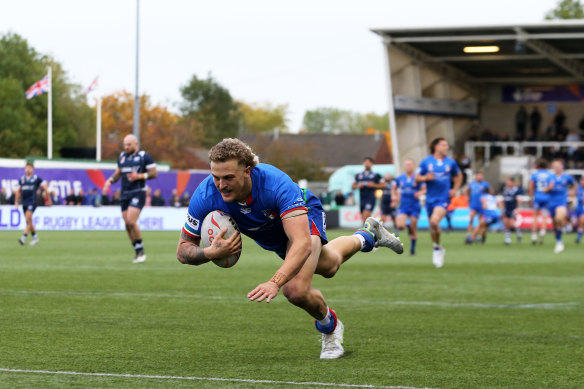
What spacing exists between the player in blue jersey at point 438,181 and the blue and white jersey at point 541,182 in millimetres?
7749

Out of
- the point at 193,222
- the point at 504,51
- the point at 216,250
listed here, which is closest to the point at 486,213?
the point at 504,51

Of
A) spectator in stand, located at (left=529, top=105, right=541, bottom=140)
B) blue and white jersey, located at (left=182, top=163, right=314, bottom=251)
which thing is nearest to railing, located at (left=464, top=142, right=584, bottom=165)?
spectator in stand, located at (left=529, top=105, right=541, bottom=140)

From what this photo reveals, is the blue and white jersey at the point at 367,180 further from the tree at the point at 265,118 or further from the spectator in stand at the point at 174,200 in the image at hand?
the tree at the point at 265,118

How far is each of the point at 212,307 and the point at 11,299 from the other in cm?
225

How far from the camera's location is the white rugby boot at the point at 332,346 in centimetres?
755

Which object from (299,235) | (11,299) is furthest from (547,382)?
(11,299)

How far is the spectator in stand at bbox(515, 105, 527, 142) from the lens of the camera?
52.2 m

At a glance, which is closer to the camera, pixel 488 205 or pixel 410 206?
pixel 410 206

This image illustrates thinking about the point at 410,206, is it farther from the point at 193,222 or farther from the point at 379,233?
the point at 193,222

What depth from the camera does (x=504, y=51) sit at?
1884 inches

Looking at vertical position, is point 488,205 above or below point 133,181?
below

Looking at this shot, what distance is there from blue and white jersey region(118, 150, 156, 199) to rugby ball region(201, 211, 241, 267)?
11.1 metres

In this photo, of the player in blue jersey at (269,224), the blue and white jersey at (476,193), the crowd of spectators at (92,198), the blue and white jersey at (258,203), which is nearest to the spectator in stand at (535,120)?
the crowd of spectators at (92,198)

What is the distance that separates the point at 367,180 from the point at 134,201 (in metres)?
10.7
